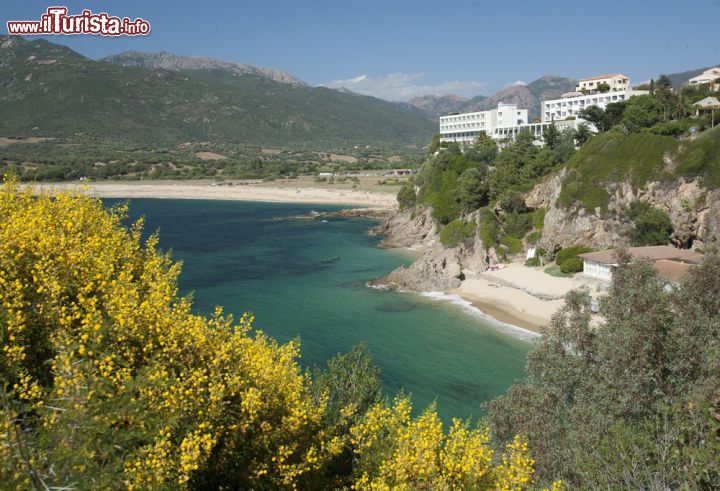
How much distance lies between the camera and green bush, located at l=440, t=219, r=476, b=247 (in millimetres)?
68438

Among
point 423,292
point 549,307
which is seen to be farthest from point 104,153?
point 549,307

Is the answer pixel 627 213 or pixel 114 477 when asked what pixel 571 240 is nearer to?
pixel 627 213

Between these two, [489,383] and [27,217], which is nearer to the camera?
[27,217]

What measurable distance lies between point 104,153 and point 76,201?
198331mm

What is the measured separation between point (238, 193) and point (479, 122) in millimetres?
69983

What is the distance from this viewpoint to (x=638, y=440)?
14258mm

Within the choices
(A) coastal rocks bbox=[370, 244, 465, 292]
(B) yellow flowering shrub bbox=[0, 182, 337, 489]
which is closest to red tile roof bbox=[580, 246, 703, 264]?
(A) coastal rocks bbox=[370, 244, 465, 292]

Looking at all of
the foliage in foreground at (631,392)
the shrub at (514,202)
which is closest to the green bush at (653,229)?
the shrub at (514,202)

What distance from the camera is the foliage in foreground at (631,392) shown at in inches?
521

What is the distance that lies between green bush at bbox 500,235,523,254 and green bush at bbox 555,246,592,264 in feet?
22.5

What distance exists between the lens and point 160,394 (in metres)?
11.6

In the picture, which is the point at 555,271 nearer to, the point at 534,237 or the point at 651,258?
the point at 534,237

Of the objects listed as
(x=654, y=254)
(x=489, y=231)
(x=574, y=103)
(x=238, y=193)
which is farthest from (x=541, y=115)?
(x=238, y=193)

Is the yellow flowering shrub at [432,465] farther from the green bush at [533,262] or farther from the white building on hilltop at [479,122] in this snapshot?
the white building on hilltop at [479,122]
